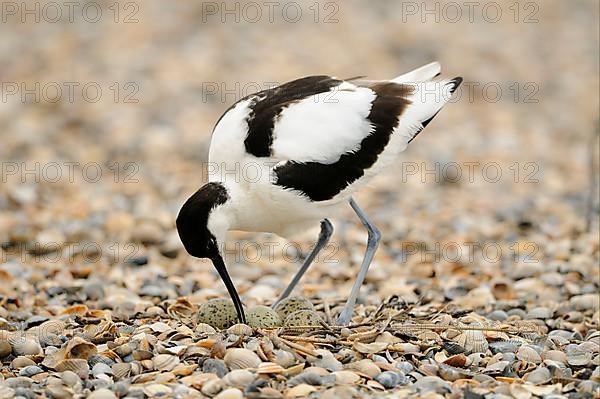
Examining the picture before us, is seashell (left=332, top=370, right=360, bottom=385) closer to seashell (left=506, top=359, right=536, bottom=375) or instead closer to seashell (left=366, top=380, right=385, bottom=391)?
seashell (left=366, top=380, right=385, bottom=391)

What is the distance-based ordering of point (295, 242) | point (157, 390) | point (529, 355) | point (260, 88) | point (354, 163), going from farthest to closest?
1. point (260, 88)
2. point (295, 242)
3. point (354, 163)
4. point (529, 355)
5. point (157, 390)

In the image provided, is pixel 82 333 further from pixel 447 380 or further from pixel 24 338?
pixel 447 380

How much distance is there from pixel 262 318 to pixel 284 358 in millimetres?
659

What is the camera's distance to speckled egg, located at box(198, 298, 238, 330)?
16.1ft

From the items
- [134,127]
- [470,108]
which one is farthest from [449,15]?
[134,127]

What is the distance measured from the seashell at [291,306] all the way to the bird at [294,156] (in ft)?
0.67

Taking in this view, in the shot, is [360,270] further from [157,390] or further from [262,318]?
[157,390]

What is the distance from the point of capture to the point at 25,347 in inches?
184

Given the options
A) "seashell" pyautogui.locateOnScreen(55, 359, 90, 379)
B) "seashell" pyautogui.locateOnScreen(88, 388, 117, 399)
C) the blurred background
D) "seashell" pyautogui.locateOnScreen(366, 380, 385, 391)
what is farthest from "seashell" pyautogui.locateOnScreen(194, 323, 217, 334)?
the blurred background

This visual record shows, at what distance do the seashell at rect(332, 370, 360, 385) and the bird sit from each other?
0.89 meters

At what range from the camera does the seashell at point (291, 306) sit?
5.02 meters

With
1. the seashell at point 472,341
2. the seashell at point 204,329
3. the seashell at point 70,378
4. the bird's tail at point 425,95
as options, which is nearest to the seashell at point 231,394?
the seashell at point 70,378

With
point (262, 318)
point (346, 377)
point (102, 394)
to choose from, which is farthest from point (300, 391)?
point (262, 318)

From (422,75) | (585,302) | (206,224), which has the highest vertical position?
(422,75)
